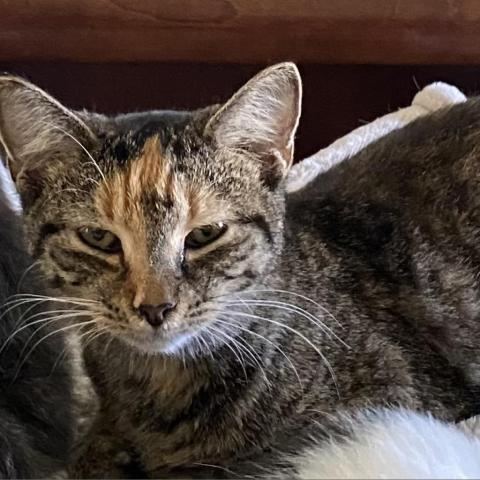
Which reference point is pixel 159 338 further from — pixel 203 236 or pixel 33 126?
pixel 33 126

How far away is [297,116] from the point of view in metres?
1.01

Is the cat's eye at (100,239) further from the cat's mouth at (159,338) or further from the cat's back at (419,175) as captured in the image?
the cat's back at (419,175)

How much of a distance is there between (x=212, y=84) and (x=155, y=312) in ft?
2.61

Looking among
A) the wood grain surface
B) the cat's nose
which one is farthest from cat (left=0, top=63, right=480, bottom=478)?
the wood grain surface

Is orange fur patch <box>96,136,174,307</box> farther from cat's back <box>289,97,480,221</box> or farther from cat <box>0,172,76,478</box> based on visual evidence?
cat's back <box>289,97,480,221</box>

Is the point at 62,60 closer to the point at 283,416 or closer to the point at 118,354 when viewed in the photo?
the point at 118,354

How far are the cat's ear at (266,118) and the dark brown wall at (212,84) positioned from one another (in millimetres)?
596

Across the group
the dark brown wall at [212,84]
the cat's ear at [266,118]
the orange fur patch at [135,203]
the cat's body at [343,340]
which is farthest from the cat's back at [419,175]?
the dark brown wall at [212,84]

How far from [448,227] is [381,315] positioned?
0.46 feet

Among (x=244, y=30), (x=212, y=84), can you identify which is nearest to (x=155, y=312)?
(x=244, y=30)

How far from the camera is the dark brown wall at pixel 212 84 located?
163 centimetres

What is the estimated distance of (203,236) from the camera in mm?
959

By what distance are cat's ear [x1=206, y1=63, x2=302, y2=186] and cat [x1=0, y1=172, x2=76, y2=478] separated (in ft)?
0.74

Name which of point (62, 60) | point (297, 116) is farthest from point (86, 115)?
point (62, 60)
